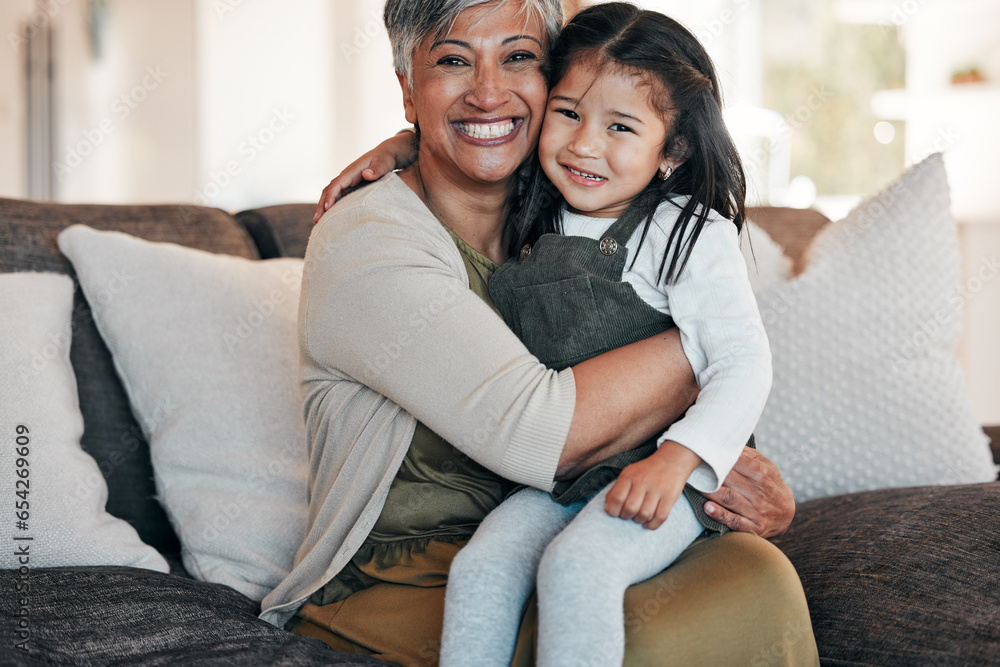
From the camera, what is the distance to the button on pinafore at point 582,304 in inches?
47.1

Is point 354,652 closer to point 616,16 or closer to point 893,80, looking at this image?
point 616,16

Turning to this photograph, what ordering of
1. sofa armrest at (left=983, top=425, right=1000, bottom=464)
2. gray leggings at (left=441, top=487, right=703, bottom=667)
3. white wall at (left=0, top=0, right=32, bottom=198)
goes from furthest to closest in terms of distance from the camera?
white wall at (left=0, top=0, right=32, bottom=198) < sofa armrest at (left=983, top=425, right=1000, bottom=464) < gray leggings at (left=441, top=487, right=703, bottom=667)

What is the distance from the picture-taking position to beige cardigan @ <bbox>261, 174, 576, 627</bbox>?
1057 millimetres

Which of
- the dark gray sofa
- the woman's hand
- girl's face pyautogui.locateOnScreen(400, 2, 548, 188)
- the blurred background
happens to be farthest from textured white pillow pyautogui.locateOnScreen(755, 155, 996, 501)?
the blurred background

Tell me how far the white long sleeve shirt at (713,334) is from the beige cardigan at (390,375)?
17 centimetres

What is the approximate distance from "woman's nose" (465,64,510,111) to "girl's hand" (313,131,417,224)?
0.19 metres

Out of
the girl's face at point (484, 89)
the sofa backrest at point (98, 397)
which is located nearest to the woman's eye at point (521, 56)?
the girl's face at point (484, 89)

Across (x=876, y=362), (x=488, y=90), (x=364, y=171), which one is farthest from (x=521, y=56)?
(x=876, y=362)

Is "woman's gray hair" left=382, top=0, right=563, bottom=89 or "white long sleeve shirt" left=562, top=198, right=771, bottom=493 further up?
"woman's gray hair" left=382, top=0, right=563, bottom=89

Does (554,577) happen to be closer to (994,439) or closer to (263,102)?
(994,439)

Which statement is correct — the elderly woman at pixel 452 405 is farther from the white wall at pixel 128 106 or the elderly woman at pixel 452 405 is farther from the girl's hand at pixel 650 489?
the white wall at pixel 128 106

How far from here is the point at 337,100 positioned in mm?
4781

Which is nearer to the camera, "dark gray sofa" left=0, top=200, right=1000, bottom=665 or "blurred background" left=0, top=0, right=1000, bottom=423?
"dark gray sofa" left=0, top=200, right=1000, bottom=665

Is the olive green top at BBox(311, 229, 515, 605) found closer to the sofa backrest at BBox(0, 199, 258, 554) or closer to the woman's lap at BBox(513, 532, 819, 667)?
the woman's lap at BBox(513, 532, 819, 667)
